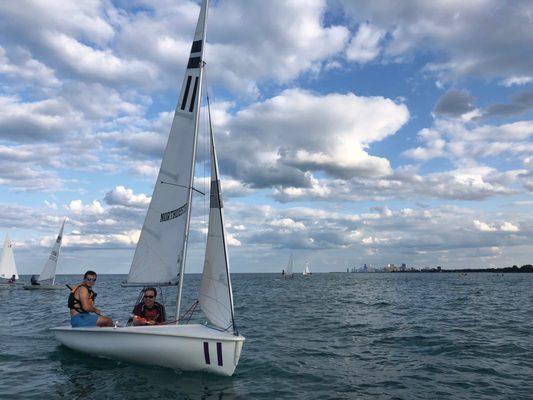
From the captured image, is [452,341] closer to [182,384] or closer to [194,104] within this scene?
[182,384]

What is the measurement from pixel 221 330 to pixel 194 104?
7320 mm

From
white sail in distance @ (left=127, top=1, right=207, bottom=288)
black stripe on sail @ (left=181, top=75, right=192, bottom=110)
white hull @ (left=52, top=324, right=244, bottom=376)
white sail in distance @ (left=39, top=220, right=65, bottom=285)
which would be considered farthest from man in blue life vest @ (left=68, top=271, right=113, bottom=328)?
white sail in distance @ (left=39, top=220, right=65, bottom=285)

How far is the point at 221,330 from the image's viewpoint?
11.6 metres

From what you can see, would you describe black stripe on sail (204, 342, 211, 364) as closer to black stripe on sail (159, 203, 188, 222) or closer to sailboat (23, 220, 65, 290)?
black stripe on sail (159, 203, 188, 222)

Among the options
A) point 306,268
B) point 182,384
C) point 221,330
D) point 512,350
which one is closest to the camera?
point 182,384

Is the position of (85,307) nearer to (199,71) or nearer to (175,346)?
(175,346)

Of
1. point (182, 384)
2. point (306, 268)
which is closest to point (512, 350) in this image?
point (182, 384)

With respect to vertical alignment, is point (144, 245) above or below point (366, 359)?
above

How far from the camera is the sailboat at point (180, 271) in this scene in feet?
36.1

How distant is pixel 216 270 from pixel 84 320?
507cm

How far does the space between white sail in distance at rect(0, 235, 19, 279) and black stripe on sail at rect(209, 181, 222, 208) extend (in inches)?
2135

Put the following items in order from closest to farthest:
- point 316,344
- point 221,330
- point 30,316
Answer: point 221,330
point 316,344
point 30,316

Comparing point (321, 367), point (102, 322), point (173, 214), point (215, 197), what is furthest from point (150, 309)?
point (321, 367)

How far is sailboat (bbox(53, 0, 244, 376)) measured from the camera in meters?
11.0
